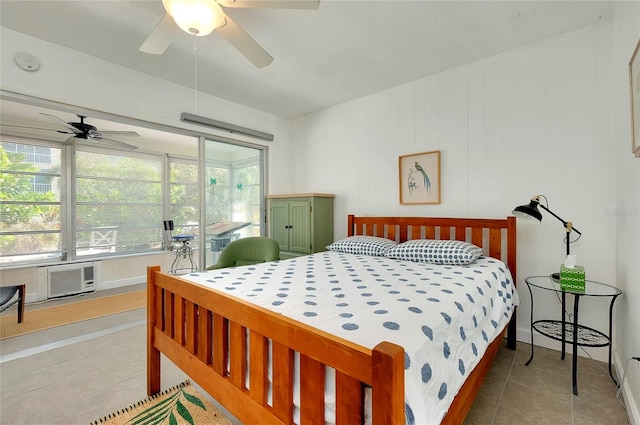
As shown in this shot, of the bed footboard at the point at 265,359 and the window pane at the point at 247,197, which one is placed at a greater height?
the window pane at the point at 247,197

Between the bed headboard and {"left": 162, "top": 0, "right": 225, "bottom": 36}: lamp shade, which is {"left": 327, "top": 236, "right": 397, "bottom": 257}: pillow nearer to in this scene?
the bed headboard

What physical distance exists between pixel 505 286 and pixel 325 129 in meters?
2.85

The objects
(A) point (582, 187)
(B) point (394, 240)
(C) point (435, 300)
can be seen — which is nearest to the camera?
(C) point (435, 300)

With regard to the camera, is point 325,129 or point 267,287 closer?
point 267,287

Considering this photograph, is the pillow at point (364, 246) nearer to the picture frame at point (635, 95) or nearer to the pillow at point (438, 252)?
the pillow at point (438, 252)

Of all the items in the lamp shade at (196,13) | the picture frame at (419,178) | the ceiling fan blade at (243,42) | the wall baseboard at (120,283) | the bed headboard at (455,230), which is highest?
the ceiling fan blade at (243,42)

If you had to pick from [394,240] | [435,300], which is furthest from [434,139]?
[435,300]

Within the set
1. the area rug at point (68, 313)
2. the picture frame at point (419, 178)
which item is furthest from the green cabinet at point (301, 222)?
the area rug at point (68, 313)

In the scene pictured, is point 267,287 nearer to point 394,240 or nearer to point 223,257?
point 223,257

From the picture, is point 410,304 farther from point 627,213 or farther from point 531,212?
point 627,213

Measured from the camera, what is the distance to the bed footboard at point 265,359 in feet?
2.35

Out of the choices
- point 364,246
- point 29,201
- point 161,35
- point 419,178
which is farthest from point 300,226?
point 29,201

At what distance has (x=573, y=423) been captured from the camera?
153 centimetres

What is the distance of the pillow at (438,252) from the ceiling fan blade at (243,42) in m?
1.87
